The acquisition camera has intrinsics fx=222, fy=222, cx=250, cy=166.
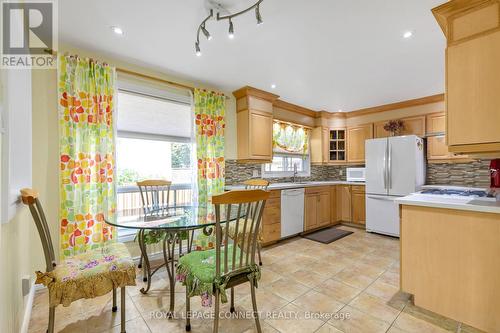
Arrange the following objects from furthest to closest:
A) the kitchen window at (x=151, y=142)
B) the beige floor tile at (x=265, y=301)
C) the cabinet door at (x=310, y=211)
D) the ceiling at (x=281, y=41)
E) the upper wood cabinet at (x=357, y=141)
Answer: the upper wood cabinet at (x=357, y=141) → the cabinet door at (x=310, y=211) → the kitchen window at (x=151, y=142) → the beige floor tile at (x=265, y=301) → the ceiling at (x=281, y=41)

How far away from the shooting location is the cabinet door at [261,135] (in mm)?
3578

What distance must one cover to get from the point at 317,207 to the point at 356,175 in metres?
1.22

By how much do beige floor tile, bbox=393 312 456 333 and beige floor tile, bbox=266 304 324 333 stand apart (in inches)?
23.4

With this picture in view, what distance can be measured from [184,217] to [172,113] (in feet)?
5.66

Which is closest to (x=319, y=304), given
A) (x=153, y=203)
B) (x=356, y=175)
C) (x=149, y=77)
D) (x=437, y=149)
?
(x=153, y=203)

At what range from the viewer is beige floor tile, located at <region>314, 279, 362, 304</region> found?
205 centimetres

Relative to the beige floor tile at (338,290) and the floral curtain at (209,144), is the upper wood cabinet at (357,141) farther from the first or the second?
the beige floor tile at (338,290)

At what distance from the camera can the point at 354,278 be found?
241cm

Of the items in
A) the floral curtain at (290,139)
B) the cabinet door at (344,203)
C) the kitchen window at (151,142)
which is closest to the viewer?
the kitchen window at (151,142)

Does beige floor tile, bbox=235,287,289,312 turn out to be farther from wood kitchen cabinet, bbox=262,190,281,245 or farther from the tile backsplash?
the tile backsplash

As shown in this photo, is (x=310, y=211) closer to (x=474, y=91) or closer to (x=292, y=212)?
(x=292, y=212)

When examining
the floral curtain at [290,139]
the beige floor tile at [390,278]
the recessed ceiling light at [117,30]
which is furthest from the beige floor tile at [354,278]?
the recessed ceiling light at [117,30]

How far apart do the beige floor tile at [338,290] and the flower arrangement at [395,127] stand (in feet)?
10.7

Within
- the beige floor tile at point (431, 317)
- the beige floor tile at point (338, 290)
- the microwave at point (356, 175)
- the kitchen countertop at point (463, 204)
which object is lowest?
the beige floor tile at point (338, 290)
